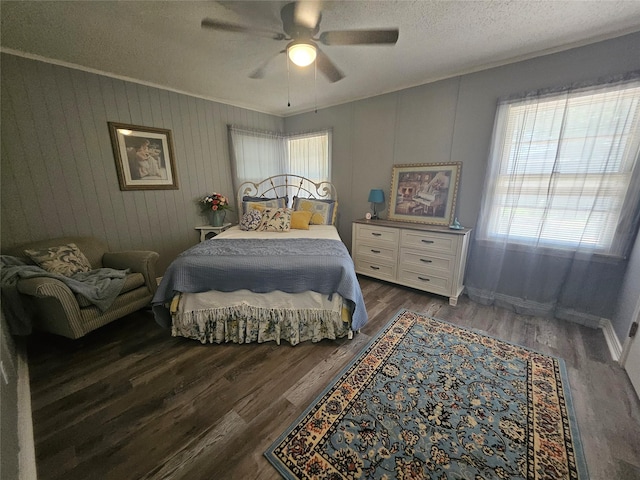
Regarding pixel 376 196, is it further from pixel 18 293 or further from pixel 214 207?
pixel 18 293

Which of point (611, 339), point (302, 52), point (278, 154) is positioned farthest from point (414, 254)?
point (278, 154)

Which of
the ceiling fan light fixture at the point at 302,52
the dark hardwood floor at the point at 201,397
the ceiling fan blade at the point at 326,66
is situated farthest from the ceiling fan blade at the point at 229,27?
the dark hardwood floor at the point at 201,397

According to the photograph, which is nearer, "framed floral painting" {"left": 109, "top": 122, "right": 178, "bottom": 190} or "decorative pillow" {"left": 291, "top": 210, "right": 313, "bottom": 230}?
"framed floral painting" {"left": 109, "top": 122, "right": 178, "bottom": 190}

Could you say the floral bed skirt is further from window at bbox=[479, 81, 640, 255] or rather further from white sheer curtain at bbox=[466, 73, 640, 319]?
window at bbox=[479, 81, 640, 255]

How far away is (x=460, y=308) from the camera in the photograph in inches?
105

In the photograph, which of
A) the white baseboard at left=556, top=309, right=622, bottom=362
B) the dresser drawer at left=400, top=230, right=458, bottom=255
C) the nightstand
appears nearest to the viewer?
the white baseboard at left=556, top=309, right=622, bottom=362

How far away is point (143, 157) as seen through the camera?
2965 millimetres

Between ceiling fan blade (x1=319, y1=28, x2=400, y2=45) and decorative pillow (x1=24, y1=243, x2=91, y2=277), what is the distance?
2.89m

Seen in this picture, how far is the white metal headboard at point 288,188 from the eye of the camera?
3992 millimetres

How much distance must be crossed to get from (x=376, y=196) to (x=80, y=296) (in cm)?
320

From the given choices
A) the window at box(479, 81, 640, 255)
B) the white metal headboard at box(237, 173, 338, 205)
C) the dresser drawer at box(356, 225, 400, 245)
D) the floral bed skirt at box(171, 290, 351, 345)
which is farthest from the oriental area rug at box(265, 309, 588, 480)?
the white metal headboard at box(237, 173, 338, 205)

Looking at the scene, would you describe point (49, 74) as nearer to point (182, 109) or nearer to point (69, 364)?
point (182, 109)

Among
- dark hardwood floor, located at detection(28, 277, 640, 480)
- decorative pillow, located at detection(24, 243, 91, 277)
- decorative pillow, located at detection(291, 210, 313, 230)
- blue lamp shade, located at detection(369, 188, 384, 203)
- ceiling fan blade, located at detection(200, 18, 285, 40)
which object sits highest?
ceiling fan blade, located at detection(200, 18, 285, 40)

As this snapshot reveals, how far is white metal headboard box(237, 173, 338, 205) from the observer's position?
3992mm
